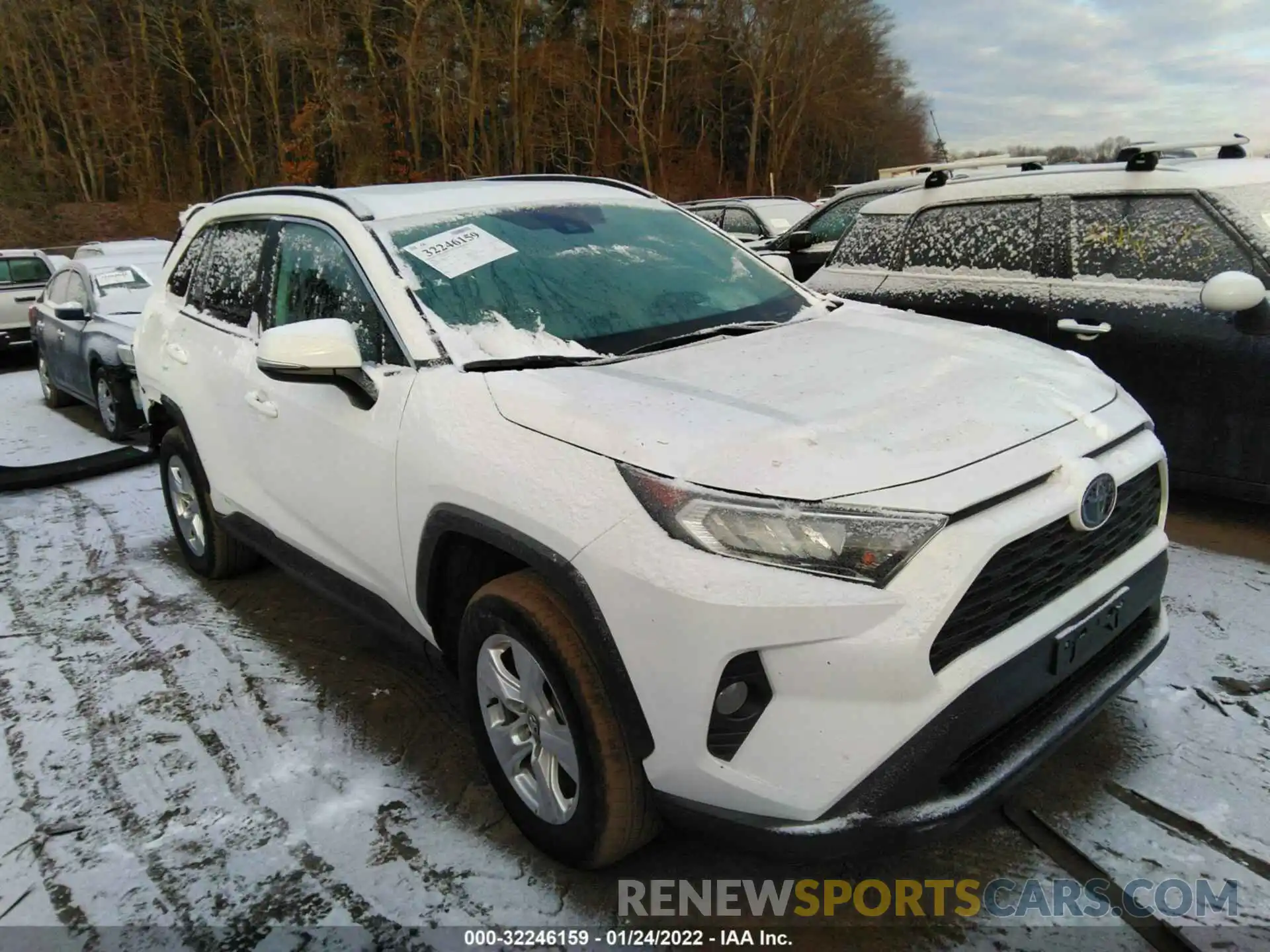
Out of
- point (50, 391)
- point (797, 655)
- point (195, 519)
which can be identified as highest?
point (797, 655)

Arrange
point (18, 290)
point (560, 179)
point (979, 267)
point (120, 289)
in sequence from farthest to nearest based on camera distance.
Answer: point (18, 290), point (120, 289), point (979, 267), point (560, 179)

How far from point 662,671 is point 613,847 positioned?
1.84ft

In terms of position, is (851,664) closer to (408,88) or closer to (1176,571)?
(1176,571)

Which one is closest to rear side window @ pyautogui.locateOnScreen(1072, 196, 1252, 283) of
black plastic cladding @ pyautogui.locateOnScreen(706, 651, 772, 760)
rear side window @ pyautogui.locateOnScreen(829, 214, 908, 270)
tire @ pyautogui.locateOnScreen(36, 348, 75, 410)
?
rear side window @ pyautogui.locateOnScreen(829, 214, 908, 270)

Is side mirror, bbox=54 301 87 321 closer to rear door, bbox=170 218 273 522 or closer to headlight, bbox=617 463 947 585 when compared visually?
rear door, bbox=170 218 273 522

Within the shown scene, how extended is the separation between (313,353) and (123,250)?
797cm

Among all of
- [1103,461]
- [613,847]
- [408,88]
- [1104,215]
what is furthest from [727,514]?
[408,88]

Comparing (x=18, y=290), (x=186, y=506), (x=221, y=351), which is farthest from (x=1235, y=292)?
(x=18, y=290)

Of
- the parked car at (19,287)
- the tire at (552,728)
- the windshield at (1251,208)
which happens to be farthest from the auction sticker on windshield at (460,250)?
the parked car at (19,287)

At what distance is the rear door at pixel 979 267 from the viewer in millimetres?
4602

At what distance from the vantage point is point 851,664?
1772mm

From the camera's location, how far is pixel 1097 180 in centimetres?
444

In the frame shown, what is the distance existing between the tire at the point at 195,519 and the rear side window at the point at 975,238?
3.99 m

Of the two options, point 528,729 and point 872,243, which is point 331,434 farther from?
point 872,243
